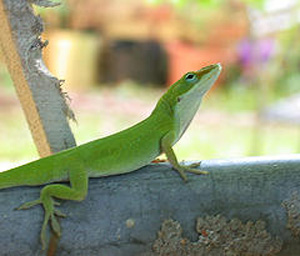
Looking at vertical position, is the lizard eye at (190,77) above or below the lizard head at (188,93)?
above

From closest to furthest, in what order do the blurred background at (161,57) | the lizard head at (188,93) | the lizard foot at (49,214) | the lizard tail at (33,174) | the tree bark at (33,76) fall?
1. the lizard foot at (49,214)
2. the lizard tail at (33,174)
3. the tree bark at (33,76)
4. the lizard head at (188,93)
5. the blurred background at (161,57)

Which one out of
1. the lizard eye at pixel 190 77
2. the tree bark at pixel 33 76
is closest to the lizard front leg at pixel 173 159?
the lizard eye at pixel 190 77

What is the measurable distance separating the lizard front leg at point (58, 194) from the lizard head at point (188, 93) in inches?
14.3

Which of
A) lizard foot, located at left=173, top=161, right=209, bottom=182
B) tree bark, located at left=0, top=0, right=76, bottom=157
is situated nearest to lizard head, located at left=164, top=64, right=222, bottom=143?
lizard foot, located at left=173, top=161, right=209, bottom=182

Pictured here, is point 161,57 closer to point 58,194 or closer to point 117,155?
point 117,155

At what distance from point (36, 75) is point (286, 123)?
17.8ft

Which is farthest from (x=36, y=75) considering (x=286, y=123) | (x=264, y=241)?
(x=286, y=123)

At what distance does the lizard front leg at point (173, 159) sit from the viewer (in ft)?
4.00

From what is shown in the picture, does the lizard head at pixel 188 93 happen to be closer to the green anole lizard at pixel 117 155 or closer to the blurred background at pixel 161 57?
the green anole lizard at pixel 117 155

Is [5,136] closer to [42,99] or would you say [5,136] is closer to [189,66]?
[42,99]

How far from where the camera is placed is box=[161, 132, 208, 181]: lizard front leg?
122cm

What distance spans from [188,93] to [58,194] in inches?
20.1

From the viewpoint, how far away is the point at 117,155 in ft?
4.25

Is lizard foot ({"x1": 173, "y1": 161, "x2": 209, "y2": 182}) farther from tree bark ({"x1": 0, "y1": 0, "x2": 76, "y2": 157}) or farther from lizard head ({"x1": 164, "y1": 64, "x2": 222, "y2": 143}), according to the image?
tree bark ({"x1": 0, "y1": 0, "x2": 76, "y2": 157})
